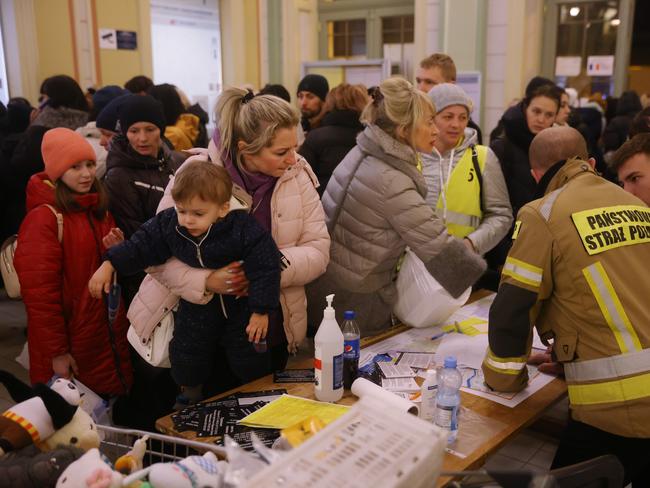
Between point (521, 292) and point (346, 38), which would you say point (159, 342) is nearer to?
point (521, 292)

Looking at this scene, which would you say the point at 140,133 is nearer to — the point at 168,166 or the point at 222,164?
the point at 168,166

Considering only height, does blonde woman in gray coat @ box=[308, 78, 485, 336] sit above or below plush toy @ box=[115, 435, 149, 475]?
above

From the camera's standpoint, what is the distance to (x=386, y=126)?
2.27m

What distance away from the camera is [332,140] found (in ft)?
11.8

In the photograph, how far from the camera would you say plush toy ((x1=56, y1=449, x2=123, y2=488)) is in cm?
114

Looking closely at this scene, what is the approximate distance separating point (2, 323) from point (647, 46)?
7647 millimetres

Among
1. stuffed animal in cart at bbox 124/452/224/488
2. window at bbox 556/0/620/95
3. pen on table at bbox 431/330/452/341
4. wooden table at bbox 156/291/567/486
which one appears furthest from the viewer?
window at bbox 556/0/620/95

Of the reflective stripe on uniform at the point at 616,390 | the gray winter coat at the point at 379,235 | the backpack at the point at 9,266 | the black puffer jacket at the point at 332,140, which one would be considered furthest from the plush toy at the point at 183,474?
the black puffer jacket at the point at 332,140

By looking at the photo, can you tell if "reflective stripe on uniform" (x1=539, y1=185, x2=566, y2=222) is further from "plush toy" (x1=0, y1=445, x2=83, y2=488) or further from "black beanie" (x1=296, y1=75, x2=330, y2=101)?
"black beanie" (x1=296, y1=75, x2=330, y2=101)

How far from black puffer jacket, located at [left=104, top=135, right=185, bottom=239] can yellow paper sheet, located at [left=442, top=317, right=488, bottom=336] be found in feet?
4.36

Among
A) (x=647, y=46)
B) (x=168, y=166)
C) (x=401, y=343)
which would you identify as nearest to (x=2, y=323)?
(x=168, y=166)

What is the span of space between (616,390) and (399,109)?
1164mm

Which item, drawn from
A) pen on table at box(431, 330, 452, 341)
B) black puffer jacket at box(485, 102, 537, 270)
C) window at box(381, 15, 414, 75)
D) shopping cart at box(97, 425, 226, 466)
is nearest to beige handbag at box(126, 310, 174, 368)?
shopping cart at box(97, 425, 226, 466)

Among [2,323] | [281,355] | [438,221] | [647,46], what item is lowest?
[2,323]
